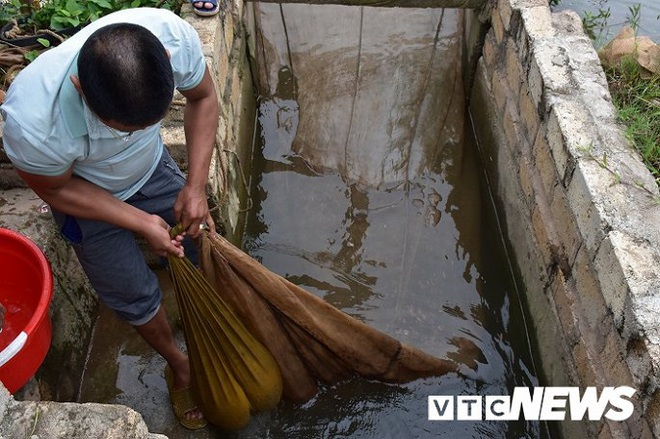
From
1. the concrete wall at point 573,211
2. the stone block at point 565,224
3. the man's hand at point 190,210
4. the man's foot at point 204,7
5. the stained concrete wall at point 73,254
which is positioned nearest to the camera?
the stained concrete wall at point 73,254

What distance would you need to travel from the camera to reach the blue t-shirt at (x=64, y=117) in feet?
6.20

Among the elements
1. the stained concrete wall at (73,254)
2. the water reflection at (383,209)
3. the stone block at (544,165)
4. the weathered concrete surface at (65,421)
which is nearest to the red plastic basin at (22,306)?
the stained concrete wall at (73,254)

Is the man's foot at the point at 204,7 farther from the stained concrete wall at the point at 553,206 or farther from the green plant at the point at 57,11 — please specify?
the green plant at the point at 57,11

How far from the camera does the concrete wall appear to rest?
2311 millimetres

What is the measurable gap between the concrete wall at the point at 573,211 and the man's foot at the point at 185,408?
1670 millimetres

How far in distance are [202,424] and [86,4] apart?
8.35 ft

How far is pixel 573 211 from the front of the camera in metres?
2.81

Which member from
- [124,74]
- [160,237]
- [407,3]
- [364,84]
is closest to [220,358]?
[160,237]

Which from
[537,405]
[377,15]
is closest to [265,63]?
[377,15]

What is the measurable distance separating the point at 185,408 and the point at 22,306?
2.77 ft

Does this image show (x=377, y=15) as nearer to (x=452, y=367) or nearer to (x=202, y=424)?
(x=452, y=367)

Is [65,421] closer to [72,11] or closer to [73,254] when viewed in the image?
[73,254]

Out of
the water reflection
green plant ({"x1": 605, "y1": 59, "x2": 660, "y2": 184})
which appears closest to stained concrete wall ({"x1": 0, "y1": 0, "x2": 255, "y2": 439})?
the water reflection

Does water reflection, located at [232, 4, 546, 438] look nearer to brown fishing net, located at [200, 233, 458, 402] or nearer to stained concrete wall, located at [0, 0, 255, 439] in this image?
brown fishing net, located at [200, 233, 458, 402]
